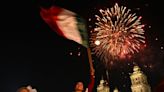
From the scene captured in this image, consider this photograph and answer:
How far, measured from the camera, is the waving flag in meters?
7.45

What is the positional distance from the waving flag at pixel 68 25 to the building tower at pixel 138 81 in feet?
209

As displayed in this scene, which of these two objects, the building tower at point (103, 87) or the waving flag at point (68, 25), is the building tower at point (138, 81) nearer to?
the building tower at point (103, 87)

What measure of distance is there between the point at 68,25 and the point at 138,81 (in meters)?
65.0

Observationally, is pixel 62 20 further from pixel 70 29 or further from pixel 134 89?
pixel 134 89

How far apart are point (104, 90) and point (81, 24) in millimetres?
69460

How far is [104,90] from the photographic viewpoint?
249ft

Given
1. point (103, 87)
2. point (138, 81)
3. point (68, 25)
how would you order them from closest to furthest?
point (68, 25) → point (138, 81) → point (103, 87)

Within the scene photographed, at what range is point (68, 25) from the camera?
24.6ft

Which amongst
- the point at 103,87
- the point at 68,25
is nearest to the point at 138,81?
the point at 103,87

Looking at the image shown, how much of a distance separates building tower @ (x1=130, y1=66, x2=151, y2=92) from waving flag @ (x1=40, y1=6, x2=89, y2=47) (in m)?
63.7

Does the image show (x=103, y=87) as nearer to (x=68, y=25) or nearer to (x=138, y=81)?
(x=138, y=81)

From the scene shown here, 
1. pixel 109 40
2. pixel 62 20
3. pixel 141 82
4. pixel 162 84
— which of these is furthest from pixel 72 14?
pixel 141 82

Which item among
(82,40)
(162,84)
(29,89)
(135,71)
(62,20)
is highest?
(135,71)

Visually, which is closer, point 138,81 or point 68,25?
point 68,25
